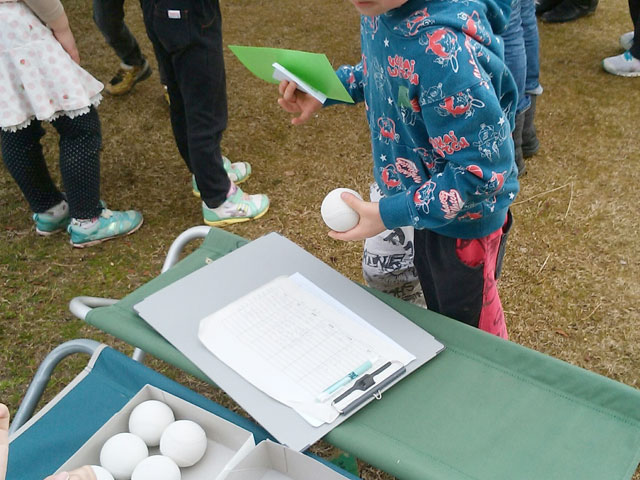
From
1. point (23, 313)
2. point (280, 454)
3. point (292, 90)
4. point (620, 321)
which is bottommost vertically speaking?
point (620, 321)

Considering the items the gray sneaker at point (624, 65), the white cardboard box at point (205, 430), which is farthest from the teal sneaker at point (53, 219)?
the gray sneaker at point (624, 65)

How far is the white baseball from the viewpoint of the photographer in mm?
1101

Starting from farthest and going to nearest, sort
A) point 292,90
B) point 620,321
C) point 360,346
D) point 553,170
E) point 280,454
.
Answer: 1. point 553,170
2. point 620,321
3. point 292,90
4. point 360,346
5. point 280,454

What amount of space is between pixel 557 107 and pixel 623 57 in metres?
0.58

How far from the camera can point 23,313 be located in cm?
205

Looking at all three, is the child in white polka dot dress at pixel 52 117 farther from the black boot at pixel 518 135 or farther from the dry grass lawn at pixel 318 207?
the black boot at pixel 518 135

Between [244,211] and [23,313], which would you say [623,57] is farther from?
[23,313]

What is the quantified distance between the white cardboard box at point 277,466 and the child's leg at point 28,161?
1.60m

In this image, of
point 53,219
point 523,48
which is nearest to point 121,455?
point 53,219

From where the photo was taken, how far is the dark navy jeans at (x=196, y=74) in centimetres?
183

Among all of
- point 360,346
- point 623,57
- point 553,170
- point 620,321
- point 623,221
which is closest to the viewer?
point 360,346

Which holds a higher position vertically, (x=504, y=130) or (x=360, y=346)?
(x=504, y=130)

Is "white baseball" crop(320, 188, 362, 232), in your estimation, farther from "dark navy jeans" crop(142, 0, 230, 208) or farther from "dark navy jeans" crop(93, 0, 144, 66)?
"dark navy jeans" crop(93, 0, 144, 66)

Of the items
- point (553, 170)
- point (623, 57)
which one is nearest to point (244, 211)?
point (553, 170)
